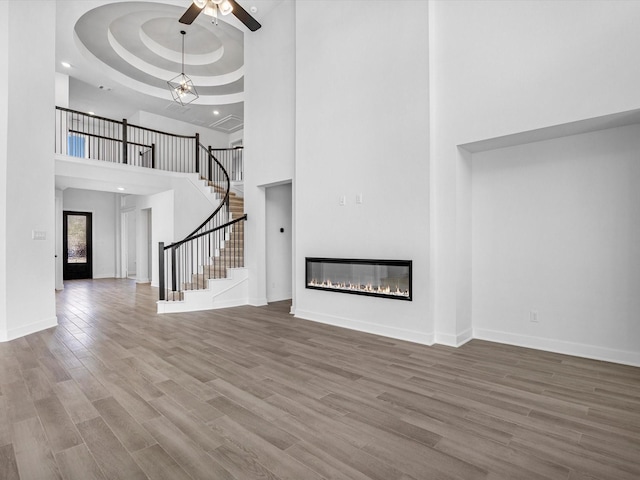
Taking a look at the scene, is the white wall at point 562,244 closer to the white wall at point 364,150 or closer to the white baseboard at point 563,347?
the white baseboard at point 563,347

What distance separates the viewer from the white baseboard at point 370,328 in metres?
4.02

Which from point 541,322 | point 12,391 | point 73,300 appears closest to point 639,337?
point 541,322

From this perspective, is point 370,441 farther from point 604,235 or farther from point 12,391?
point 604,235

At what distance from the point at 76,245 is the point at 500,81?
13618mm

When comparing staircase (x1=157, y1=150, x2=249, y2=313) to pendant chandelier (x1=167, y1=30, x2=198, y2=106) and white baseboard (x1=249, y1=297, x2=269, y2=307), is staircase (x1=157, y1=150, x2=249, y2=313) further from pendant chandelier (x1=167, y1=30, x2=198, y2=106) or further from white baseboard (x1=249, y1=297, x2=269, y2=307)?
pendant chandelier (x1=167, y1=30, x2=198, y2=106)

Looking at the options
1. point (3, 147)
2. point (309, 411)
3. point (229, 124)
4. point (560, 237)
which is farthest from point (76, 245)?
point (560, 237)

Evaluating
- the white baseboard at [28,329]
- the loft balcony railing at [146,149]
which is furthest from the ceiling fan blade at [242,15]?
the loft balcony railing at [146,149]

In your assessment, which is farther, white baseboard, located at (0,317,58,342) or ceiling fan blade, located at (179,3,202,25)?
ceiling fan blade, located at (179,3,202,25)

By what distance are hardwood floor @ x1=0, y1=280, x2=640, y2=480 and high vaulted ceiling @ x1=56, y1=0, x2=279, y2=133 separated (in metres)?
6.13

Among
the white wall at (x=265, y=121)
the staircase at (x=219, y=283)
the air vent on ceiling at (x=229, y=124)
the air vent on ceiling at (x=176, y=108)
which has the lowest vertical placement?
the staircase at (x=219, y=283)

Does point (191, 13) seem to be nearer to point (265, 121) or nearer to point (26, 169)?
point (265, 121)

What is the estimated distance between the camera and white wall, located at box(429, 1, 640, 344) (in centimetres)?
302

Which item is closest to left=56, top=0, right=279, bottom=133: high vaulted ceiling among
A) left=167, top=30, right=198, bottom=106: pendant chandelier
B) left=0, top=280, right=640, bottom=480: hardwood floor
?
left=167, top=30, right=198, bottom=106: pendant chandelier

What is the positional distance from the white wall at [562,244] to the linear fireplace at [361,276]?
0.92 meters
